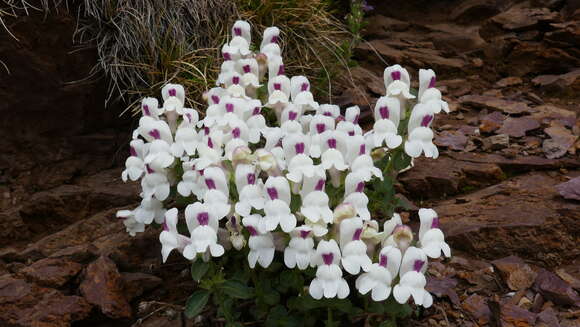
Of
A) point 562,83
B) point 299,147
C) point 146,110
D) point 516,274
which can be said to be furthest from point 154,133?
point 562,83

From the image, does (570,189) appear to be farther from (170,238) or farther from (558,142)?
(170,238)

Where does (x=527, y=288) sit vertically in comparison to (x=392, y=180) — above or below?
below

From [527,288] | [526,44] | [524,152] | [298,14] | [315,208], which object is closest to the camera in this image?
[315,208]

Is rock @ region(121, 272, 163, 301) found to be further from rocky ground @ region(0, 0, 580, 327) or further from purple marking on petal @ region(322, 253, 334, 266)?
purple marking on petal @ region(322, 253, 334, 266)

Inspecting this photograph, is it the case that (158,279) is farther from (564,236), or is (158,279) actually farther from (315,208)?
(564,236)

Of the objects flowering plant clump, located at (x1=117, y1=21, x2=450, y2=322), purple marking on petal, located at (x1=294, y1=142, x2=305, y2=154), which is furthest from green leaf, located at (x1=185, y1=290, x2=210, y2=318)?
purple marking on petal, located at (x1=294, y1=142, x2=305, y2=154)

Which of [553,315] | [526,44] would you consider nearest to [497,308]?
[553,315]

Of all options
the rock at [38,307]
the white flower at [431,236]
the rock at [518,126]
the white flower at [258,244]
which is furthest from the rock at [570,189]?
the rock at [38,307]
